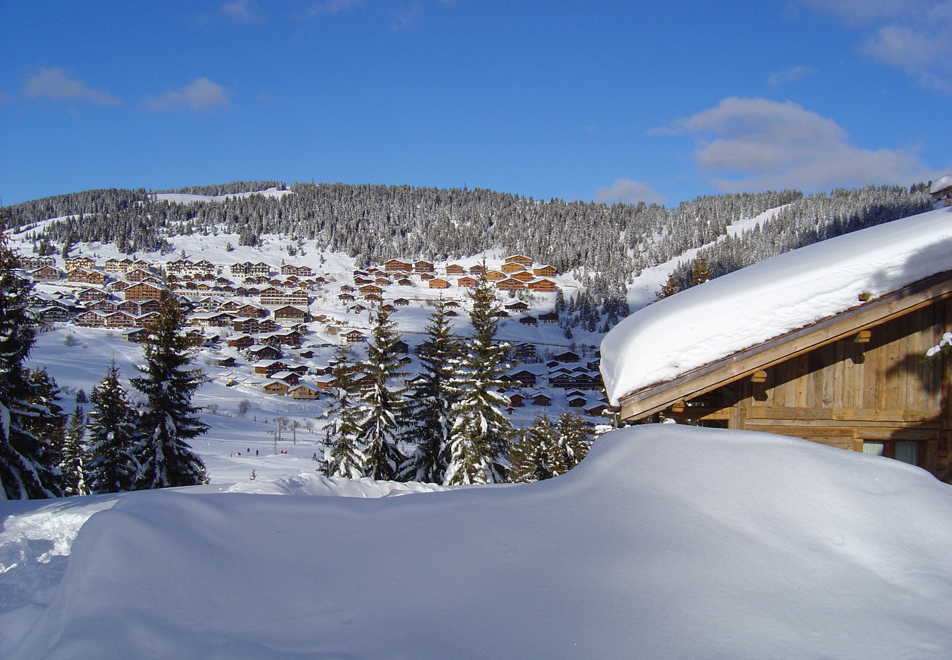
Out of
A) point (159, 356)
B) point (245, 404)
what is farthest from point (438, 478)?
point (245, 404)

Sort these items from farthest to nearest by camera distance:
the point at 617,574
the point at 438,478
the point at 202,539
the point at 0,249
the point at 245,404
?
1. the point at 245,404
2. the point at 438,478
3. the point at 0,249
4. the point at 202,539
5. the point at 617,574

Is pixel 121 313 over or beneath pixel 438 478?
over

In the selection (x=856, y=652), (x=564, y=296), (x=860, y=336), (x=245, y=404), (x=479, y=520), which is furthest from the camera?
(x=564, y=296)

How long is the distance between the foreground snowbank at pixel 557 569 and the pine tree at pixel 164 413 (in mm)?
17320

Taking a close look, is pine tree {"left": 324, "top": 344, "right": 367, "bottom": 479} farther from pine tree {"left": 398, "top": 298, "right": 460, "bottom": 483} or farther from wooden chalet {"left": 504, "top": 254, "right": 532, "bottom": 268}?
wooden chalet {"left": 504, "top": 254, "right": 532, "bottom": 268}

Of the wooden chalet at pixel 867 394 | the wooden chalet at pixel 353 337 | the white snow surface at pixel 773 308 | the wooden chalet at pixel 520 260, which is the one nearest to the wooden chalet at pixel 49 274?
the wooden chalet at pixel 353 337

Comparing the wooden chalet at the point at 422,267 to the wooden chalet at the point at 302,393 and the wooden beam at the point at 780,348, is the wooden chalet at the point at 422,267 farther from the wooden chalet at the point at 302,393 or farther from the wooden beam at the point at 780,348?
the wooden beam at the point at 780,348

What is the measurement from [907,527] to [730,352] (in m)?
2.15

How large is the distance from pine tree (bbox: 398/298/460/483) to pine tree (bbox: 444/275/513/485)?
1.26 meters

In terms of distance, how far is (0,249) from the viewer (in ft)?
49.9

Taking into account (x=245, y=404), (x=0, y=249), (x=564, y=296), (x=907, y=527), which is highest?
(x=564, y=296)

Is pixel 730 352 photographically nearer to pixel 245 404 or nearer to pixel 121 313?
pixel 245 404

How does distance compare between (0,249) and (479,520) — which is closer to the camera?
(479,520)

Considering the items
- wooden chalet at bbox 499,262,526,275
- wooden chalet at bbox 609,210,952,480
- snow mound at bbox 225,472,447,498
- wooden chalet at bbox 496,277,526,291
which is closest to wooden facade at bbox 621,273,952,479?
wooden chalet at bbox 609,210,952,480
